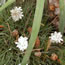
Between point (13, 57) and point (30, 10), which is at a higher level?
point (30, 10)

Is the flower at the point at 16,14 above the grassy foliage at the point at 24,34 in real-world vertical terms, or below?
above

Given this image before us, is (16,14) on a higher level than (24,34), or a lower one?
higher

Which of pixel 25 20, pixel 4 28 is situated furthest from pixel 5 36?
pixel 25 20

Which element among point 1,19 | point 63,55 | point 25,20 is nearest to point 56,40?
point 63,55

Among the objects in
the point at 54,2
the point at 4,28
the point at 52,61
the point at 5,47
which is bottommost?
the point at 52,61

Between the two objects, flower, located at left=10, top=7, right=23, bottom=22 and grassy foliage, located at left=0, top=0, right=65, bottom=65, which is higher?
flower, located at left=10, top=7, right=23, bottom=22

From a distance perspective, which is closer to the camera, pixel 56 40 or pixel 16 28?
pixel 56 40

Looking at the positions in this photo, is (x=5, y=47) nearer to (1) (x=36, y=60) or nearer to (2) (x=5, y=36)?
(2) (x=5, y=36)

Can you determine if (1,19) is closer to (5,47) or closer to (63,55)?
(5,47)

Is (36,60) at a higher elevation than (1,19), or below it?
below
